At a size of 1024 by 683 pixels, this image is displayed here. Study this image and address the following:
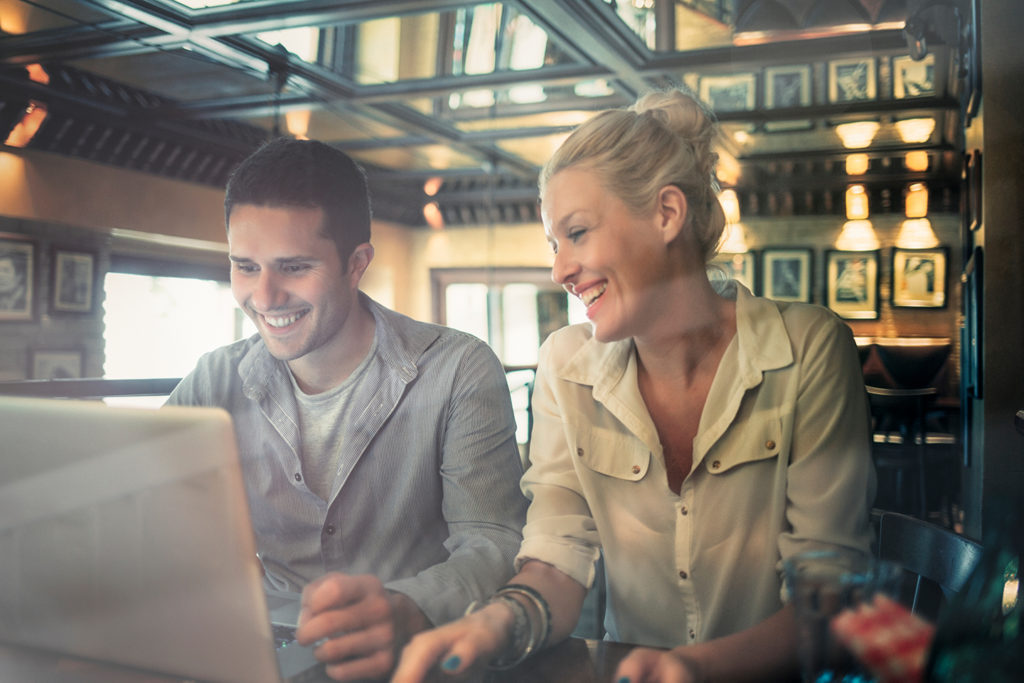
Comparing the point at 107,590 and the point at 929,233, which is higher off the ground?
the point at 929,233

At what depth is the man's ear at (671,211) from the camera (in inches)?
28.5

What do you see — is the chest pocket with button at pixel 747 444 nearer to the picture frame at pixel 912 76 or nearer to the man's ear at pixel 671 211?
the man's ear at pixel 671 211

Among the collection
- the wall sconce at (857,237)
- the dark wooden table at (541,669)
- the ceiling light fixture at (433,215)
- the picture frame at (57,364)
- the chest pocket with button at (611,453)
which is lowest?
the dark wooden table at (541,669)

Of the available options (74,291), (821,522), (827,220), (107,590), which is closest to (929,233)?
(827,220)

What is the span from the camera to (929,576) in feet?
2.25

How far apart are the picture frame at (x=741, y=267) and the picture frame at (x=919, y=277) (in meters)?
0.12

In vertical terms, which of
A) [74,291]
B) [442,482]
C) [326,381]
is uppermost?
[74,291]

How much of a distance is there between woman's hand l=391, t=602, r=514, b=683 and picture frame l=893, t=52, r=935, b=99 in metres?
0.61

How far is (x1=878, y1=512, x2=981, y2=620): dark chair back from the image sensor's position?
672 mm

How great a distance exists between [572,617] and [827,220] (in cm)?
46

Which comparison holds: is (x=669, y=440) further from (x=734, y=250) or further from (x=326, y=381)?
(x=326, y=381)

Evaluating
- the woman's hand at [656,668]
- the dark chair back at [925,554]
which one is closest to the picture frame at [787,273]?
the dark chair back at [925,554]

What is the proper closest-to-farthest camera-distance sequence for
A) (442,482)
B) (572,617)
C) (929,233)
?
(929,233) < (572,617) < (442,482)

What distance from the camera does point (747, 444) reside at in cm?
74
